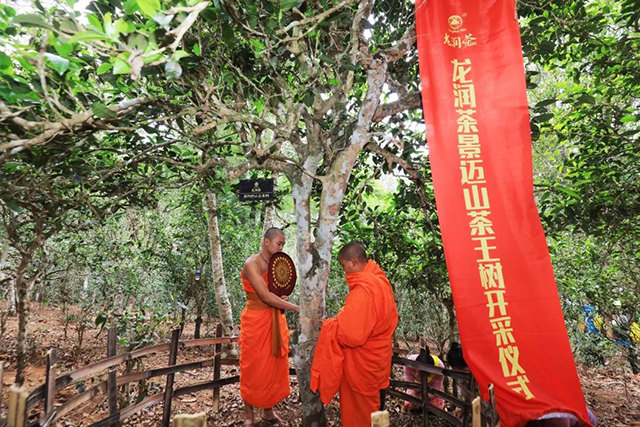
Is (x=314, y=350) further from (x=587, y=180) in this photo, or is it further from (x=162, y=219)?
(x=162, y=219)

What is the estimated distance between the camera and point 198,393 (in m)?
4.83

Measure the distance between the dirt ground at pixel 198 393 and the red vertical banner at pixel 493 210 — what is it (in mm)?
1921

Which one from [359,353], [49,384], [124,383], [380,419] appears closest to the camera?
[380,419]

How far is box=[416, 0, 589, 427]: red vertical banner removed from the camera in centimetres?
260

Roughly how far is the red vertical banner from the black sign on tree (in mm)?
1656

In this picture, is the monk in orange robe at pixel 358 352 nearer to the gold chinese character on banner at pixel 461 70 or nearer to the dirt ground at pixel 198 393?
the dirt ground at pixel 198 393

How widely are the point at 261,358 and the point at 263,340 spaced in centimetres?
19

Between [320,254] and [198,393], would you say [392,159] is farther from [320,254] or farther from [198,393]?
[198,393]

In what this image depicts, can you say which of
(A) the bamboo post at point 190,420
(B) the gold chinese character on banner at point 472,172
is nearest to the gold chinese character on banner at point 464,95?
(B) the gold chinese character on banner at point 472,172

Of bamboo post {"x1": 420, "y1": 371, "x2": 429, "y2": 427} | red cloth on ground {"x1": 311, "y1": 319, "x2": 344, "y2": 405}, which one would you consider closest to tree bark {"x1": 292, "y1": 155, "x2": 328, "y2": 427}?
red cloth on ground {"x1": 311, "y1": 319, "x2": 344, "y2": 405}

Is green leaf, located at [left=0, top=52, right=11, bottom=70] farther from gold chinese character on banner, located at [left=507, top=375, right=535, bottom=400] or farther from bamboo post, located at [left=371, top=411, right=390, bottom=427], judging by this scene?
gold chinese character on banner, located at [left=507, top=375, right=535, bottom=400]

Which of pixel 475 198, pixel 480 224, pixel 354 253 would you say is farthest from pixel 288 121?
pixel 480 224

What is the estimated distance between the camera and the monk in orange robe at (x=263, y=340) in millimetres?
3656

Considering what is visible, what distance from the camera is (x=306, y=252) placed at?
3.43 meters
